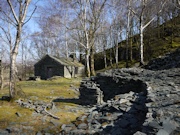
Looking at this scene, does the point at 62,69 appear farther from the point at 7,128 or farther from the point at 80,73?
the point at 7,128

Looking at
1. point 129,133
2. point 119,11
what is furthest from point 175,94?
point 119,11

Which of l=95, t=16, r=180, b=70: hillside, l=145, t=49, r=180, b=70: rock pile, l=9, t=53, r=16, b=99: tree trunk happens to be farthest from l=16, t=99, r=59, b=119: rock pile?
l=95, t=16, r=180, b=70: hillside

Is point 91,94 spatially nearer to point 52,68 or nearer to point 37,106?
point 37,106

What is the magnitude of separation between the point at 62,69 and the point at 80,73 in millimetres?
7897

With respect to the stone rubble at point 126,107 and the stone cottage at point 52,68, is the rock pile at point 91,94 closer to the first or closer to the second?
the stone rubble at point 126,107

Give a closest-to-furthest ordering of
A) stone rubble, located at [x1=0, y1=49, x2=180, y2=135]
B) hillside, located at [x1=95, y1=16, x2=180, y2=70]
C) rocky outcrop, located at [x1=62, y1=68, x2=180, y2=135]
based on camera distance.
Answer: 1. rocky outcrop, located at [x1=62, y1=68, x2=180, y2=135]
2. stone rubble, located at [x1=0, y1=49, x2=180, y2=135]
3. hillside, located at [x1=95, y1=16, x2=180, y2=70]

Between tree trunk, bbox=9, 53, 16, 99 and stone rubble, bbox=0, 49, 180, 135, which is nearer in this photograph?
stone rubble, bbox=0, 49, 180, 135

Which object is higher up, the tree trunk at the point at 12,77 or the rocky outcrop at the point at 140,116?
the tree trunk at the point at 12,77

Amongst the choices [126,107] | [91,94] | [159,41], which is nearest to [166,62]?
[91,94]

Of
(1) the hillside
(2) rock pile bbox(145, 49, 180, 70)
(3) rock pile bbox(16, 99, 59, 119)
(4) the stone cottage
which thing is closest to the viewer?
(3) rock pile bbox(16, 99, 59, 119)

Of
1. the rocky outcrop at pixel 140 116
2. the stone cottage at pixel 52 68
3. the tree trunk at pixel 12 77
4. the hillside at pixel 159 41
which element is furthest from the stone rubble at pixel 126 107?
the hillside at pixel 159 41

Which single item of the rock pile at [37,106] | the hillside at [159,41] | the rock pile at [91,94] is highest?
the hillside at [159,41]

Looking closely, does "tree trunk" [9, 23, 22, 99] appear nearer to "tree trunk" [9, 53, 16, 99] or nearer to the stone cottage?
"tree trunk" [9, 53, 16, 99]

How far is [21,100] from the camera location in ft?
34.1
